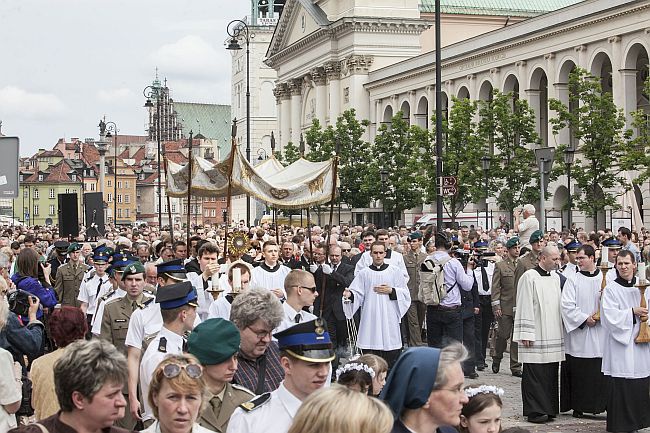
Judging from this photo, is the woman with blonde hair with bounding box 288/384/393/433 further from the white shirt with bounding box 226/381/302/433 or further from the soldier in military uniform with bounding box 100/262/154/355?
the soldier in military uniform with bounding box 100/262/154/355

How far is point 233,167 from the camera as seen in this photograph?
1883cm

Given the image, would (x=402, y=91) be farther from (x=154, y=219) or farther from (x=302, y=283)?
(x=154, y=219)

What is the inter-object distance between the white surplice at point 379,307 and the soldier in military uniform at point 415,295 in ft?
10.7

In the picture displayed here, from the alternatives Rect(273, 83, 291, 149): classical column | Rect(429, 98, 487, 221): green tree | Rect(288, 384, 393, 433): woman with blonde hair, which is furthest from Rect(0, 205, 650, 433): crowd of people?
Rect(273, 83, 291, 149): classical column

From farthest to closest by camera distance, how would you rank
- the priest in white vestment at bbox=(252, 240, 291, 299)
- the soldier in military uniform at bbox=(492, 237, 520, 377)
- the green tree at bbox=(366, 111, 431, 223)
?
1. the green tree at bbox=(366, 111, 431, 223)
2. the soldier in military uniform at bbox=(492, 237, 520, 377)
3. the priest in white vestment at bbox=(252, 240, 291, 299)

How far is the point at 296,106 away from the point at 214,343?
93287 mm

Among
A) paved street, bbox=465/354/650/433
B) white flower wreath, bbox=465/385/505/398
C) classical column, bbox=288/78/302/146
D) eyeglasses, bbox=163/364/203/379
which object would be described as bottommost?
paved street, bbox=465/354/650/433

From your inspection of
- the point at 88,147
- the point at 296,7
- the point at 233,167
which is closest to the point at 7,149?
the point at 233,167

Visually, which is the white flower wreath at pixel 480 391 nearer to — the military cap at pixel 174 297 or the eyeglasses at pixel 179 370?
the eyeglasses at pixel 179 370

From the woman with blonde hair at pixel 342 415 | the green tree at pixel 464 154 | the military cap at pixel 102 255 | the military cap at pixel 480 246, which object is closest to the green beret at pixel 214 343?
the woman with blonde hair at pixel 342 415

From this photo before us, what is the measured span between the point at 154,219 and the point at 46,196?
1375 centimetres

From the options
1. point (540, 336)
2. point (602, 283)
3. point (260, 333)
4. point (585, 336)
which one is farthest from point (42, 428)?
point (585, 336)

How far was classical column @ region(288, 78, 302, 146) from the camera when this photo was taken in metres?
98.4

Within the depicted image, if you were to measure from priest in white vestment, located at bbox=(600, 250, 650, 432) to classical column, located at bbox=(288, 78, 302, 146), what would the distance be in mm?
85393
